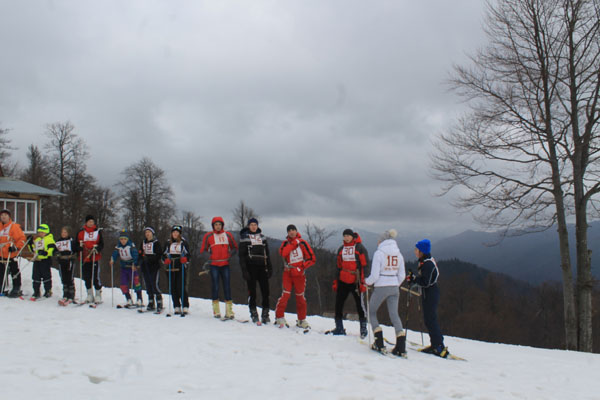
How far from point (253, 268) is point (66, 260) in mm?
5363

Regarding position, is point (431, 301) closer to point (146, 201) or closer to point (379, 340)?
point (379, 340)

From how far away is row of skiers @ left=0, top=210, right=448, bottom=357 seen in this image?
7.02 meters

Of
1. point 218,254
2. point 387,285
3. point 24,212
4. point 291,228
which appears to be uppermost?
point 24,212

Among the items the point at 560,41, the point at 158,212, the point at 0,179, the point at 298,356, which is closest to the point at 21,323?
the point at 298,356

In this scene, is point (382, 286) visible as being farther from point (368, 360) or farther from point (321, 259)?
point (321, 259)

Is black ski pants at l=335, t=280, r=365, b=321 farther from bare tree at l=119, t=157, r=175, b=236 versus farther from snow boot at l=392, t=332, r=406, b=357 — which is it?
bare tree at l=119, t=157, r=175, b=236

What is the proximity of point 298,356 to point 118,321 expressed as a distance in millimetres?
4321

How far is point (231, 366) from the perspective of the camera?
5500 millimetres

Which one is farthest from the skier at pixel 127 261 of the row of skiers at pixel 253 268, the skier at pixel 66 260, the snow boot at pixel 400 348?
the snow boot at pixel 400 348

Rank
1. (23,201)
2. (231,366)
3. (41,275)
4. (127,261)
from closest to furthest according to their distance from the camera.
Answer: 1. (231,366)
2. (127,261)
3. (41,275)
4. (23,201)

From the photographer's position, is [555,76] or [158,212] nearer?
[555,76]

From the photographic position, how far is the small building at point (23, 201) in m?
22.1

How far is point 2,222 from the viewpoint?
10.4m

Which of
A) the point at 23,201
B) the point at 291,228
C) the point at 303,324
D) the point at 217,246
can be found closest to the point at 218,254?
the point at 217,246
